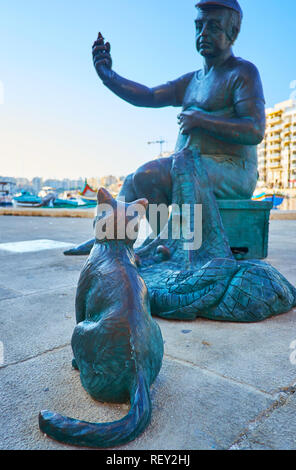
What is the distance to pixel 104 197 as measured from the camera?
1.23 meters

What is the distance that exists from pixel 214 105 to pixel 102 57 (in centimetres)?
109

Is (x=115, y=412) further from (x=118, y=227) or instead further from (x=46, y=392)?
(x=118, y=227)

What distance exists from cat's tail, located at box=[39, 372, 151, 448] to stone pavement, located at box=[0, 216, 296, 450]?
4cm

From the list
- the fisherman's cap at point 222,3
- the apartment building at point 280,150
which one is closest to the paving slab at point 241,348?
the fisherman's cap at point 222,3

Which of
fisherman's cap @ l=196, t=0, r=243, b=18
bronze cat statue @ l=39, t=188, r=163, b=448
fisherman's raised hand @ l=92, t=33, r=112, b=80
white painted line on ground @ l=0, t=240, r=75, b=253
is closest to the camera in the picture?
bronze cat statue @ l=39, t=188, r=163, b=448

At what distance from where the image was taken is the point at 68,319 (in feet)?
6.75

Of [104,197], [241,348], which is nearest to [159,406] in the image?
[241,348]

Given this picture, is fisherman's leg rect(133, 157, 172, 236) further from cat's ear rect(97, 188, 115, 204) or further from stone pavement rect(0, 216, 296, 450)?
cat's ear rect(97, 188, 115, 204)

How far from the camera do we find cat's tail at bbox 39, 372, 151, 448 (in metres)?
0.98

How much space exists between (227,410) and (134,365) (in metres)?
0.35

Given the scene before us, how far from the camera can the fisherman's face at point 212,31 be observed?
99.1 inches

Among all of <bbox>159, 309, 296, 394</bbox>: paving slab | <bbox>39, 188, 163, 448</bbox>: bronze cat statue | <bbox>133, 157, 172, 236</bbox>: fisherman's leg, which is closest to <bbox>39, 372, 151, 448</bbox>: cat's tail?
<bbox>39, 188, 163, 448</bbox>: bronze cat statue

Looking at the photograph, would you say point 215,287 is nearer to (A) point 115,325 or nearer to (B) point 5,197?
(A) point 115,325
